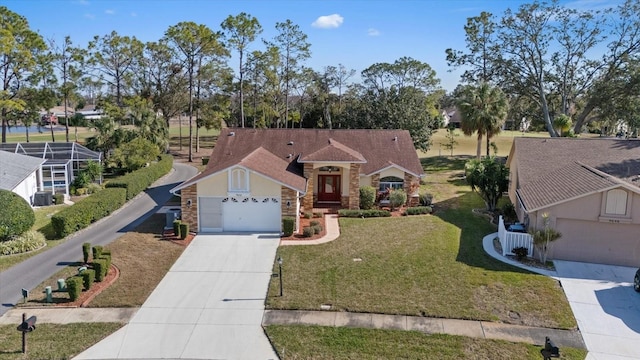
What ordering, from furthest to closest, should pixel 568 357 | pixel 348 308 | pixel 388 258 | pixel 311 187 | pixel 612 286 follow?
1. pixel 311 187
2. pixel 388 258
3. pixel 612 286
4. pixel 348 308
5. pixel 568 357

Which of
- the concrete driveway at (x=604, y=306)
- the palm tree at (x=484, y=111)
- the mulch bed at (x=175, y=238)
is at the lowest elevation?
the concrete driveway at (x=604, y=306)

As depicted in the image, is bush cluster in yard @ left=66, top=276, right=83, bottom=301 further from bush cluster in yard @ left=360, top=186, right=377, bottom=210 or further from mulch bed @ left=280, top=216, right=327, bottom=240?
bush cluster in yard @ left=360, top=186, right=377, bottom=210

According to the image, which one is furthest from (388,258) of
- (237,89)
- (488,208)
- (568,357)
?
(237,89)

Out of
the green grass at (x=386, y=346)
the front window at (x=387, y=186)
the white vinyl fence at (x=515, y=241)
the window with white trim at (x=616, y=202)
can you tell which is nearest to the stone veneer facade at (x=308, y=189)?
the front window at (x=387, y=186)

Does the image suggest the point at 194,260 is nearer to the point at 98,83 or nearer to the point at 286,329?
the point at 286,329

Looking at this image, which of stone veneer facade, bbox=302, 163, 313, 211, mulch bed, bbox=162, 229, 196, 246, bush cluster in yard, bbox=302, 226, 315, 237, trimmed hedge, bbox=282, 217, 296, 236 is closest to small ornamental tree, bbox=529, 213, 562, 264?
bush cluster in yard, bbox=302, 226, 315, 237

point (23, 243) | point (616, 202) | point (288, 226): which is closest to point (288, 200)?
point (288, 226)

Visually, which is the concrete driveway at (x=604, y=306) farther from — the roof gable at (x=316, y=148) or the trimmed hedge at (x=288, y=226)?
the roof gable at (x=316, y=148)
